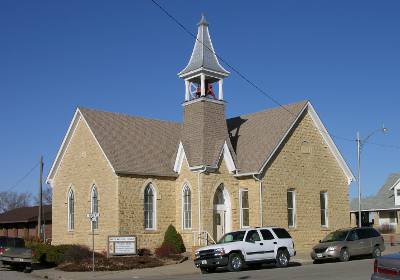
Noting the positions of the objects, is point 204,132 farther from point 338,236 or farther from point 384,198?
point 384,198

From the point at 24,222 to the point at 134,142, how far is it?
79.0 feet

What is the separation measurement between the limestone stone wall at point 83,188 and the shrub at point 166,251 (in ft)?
8.25

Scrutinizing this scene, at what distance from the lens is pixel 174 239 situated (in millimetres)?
33094

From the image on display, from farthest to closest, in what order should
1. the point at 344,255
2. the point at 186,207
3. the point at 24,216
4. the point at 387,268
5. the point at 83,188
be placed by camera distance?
the point at 24,216 → the point at 83,188 → the point at 186,207 → the point at 344,255 → the point at 387,268

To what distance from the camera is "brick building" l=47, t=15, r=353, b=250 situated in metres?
33.3

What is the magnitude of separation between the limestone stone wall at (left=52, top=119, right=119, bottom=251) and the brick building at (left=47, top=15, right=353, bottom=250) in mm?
60

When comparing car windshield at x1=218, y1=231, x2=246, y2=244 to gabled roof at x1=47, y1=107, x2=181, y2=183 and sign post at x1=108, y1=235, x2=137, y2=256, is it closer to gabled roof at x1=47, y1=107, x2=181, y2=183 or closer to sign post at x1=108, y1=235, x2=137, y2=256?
sign post at x1=108, y1=235, x2=137, y2=256

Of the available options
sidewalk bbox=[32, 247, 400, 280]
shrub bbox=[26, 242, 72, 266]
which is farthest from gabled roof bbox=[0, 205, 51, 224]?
sidewalk bbox=[32, 247, 400, 280]

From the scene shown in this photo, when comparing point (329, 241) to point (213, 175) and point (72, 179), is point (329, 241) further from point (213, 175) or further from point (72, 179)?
point (72, 179)

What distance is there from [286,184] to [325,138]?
5.12m

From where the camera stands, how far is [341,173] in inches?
1550

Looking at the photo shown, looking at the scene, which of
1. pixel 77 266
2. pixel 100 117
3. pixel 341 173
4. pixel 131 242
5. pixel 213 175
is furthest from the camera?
pixel 341 173

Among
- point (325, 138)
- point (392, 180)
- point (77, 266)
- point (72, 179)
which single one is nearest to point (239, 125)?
point (325, 138)

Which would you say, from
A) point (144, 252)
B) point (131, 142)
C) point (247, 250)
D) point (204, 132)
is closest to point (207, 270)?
point (247, 250)
